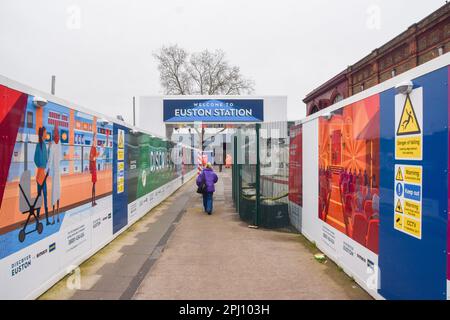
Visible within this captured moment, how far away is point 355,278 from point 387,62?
21.8 m

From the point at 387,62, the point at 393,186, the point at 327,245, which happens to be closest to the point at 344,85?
the point at 387,62

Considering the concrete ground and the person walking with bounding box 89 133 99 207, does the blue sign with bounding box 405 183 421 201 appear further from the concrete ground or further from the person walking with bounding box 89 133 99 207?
the person walking with bounding box 89 133 99 207

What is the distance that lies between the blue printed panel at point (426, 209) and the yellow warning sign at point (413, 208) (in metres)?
0.05

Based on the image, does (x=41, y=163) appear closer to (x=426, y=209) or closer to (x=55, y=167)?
(x=55, y=167)

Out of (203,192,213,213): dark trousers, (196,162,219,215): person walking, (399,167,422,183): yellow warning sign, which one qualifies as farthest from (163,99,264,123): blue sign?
(399,167,422,183): yellow warning sign

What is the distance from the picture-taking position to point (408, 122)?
374cm

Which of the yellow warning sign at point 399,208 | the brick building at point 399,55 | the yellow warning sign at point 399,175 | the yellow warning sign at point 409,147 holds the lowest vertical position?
the yellow warning sign at point 399,208

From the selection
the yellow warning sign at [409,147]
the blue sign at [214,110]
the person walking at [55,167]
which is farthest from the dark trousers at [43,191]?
the blue sign at [214,110]

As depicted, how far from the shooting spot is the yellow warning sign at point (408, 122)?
3606 mm

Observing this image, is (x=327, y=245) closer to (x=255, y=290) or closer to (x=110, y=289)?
(x=255, y=290)

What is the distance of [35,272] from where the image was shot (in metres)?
4.48

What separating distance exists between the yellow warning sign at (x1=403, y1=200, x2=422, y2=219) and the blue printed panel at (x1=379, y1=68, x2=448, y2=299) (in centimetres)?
5

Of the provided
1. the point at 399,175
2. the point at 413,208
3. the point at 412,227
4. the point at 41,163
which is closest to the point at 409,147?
the point at 399,175

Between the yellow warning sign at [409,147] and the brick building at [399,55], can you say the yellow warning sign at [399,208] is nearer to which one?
the yellow warning sign at [409,147]
